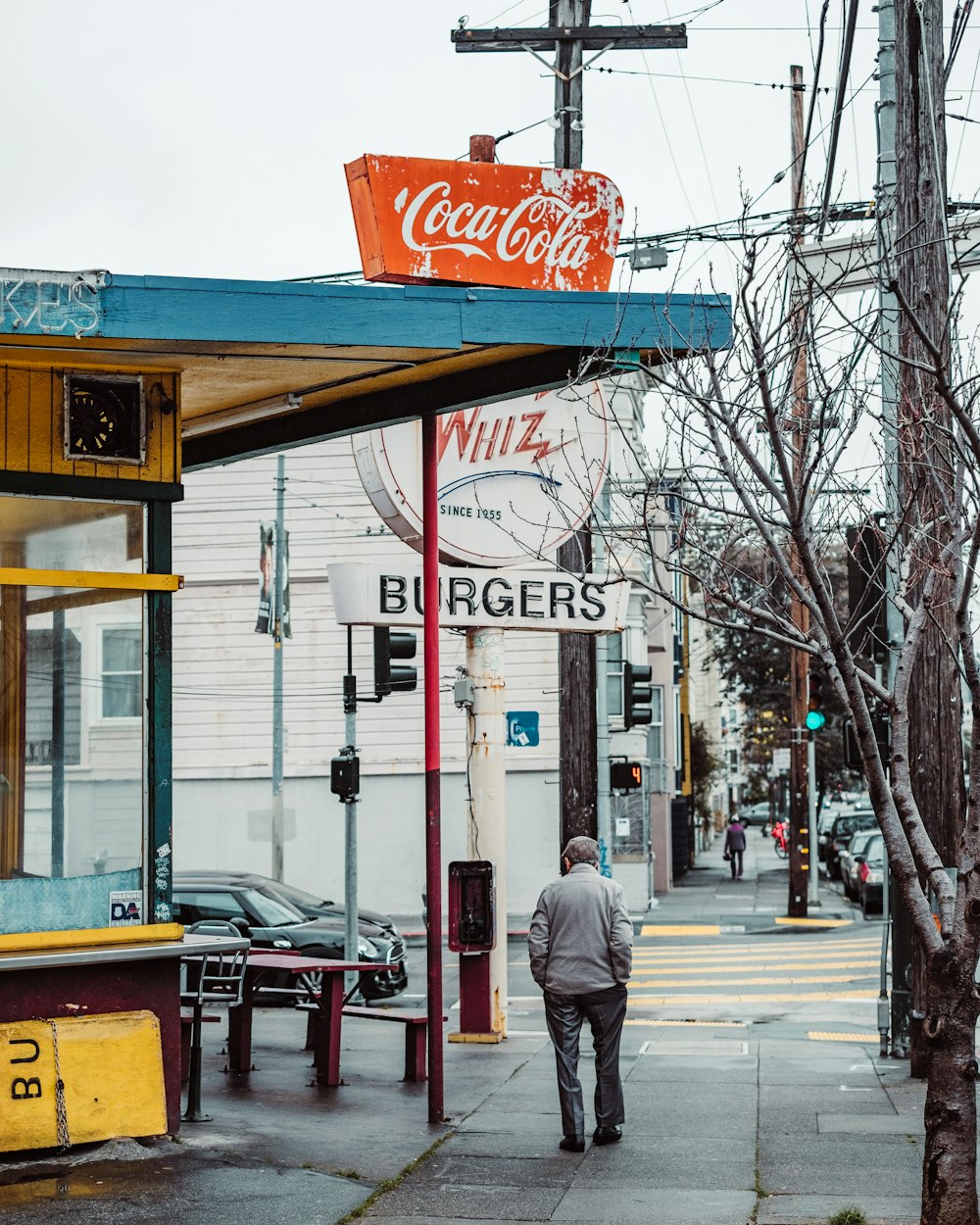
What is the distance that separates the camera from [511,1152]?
8883mm

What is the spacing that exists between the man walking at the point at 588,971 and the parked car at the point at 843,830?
3292 cm

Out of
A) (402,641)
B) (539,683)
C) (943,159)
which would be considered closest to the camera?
(943,159)

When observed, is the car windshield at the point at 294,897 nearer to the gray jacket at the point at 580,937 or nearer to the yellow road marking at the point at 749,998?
the yellow road marking at the point at 749,998

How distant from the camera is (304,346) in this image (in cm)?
822

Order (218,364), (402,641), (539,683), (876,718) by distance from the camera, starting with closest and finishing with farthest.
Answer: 1. (218,364)
2. (876,718)
3. (402,641)
4. (539,683)

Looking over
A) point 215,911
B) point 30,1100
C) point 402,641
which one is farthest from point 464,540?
point 215,911

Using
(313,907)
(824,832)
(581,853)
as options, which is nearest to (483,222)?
(581,853)

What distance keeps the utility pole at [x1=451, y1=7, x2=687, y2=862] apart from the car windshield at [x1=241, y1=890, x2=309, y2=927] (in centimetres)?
334

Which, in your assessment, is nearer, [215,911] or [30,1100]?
[30,1100]

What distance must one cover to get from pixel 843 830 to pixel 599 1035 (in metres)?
35.9

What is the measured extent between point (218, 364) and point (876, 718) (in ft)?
21.1

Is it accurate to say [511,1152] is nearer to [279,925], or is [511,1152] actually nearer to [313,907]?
[279,925]

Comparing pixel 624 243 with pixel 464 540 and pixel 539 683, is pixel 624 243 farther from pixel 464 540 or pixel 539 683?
pixel 539 683

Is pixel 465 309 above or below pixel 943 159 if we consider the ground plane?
below
